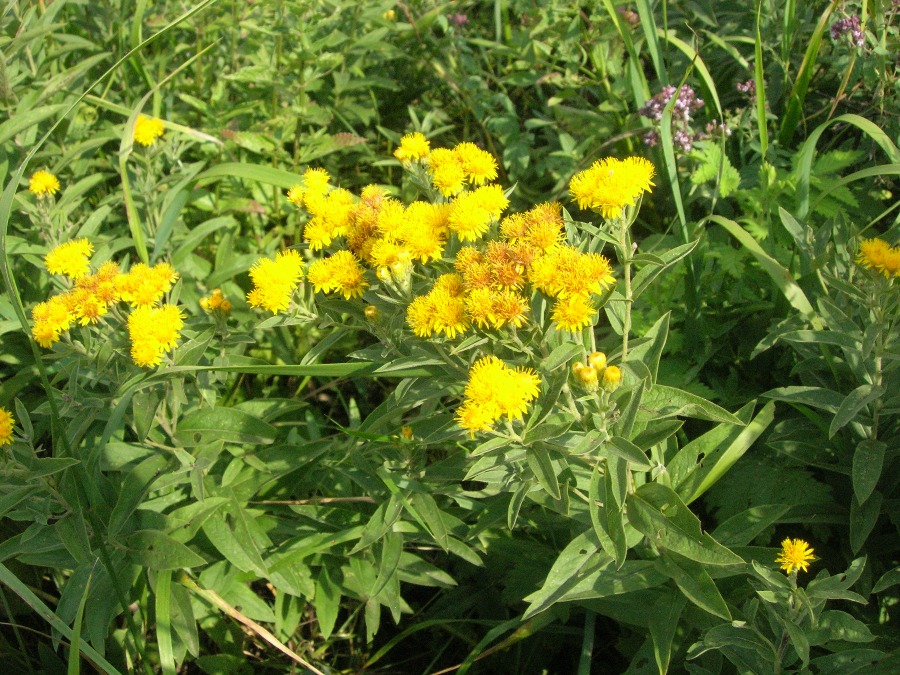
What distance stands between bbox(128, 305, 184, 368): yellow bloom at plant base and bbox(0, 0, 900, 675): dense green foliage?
68mm

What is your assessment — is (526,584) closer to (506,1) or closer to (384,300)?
(384,300)

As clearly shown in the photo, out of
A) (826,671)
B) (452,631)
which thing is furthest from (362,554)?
(826,671)

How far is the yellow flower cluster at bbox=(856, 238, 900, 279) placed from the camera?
2029 mm

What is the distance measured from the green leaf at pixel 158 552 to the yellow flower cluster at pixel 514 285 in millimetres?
1016

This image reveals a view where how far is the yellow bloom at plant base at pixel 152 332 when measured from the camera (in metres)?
2.23

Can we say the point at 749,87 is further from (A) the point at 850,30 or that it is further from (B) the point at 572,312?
(B) the point at 572,312

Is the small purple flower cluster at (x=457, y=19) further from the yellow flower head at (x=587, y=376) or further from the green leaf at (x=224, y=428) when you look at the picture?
the yellow flower head at (x=587, y=376)

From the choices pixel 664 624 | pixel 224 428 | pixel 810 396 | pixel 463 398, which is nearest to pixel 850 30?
pixel 810 396

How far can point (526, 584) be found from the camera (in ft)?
8.31

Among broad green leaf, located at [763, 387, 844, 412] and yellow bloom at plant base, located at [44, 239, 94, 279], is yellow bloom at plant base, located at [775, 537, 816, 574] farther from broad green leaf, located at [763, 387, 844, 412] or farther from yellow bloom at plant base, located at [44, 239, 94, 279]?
yellow bloom at plant base, located at [44, 239, 94, 279]

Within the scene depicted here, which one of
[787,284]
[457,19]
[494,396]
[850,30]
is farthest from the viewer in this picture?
[457,19]

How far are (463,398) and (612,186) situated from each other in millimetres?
704

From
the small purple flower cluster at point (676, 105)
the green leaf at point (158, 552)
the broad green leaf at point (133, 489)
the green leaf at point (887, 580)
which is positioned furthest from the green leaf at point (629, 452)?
the small purple flower cluster at point (676, 105)

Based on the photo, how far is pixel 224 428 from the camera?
248 centimetres
